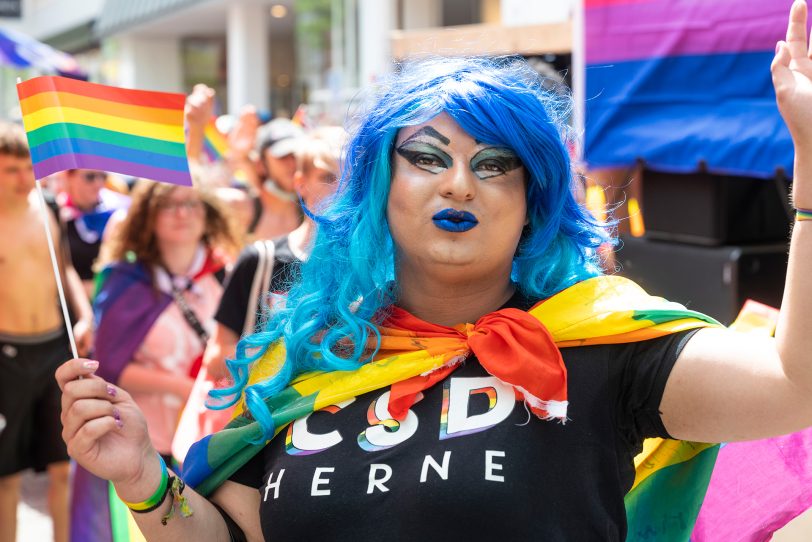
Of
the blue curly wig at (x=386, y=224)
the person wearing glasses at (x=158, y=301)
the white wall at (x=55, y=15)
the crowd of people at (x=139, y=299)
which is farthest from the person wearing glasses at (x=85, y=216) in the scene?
the white wall at (x=55, y=15)

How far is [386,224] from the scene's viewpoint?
2.04 metres

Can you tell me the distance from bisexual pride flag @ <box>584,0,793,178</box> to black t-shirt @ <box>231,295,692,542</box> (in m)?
2.50

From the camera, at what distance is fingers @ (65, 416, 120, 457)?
71.8 inches

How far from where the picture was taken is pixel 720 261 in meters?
4.58

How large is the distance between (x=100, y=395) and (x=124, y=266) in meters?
2.66

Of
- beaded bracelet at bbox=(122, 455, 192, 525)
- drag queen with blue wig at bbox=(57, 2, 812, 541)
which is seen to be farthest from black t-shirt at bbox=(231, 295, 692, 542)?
beaded bracelet at bbox=(122, 455, 192, 525)

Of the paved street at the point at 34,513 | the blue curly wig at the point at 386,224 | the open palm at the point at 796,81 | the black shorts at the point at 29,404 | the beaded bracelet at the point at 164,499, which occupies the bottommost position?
the paved street at the point at 34,513

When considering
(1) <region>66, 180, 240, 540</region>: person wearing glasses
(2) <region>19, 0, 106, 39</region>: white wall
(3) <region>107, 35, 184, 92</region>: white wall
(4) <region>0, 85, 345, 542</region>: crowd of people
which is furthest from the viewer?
(2) <region>19, 0, 106, 39</region>: white wall

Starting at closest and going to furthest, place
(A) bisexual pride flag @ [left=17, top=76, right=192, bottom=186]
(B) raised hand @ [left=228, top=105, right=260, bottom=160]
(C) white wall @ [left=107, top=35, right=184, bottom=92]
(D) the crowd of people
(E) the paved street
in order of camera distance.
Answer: (A) bisexual pride flag @ [left=17, top=76, right=192, bottom=186]
(D) the crowd of people
(E) the paved street
(B) raised hand @ [left=228, top=105, right=260, bottom=160]
(C) white wall @ [left=107, top=35, right=184, bottom=92]

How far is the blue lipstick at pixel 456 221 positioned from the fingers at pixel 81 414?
69cm

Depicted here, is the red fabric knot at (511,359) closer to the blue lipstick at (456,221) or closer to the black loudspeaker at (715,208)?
the blue lipstick at (456,221)

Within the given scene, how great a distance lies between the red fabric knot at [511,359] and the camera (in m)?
Result: 1.75

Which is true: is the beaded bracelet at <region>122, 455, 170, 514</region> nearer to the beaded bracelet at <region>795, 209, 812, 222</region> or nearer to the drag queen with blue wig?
the drag queen with blue wig

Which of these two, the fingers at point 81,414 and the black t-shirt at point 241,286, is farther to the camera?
the black t-shirt at point 241,286
